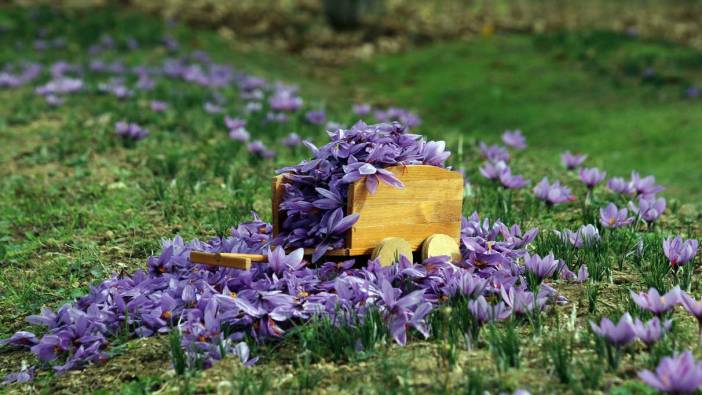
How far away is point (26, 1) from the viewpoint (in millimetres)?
15570

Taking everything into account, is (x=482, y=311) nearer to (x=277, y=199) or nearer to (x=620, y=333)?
(x=620, y=333)

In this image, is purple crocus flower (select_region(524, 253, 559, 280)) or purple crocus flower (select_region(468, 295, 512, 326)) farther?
purple crocus flower (select_region(524, 253, 559, 280))

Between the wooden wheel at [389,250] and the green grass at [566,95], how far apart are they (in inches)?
141

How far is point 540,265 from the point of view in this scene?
3.52 m

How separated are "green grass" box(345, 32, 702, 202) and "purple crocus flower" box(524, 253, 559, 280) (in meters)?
3.21

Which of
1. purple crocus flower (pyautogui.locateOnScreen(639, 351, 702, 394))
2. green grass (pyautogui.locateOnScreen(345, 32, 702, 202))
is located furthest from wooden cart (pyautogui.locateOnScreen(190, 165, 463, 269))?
green grass (pyautogui.locateOnScreen(345, 32, 702, 202))

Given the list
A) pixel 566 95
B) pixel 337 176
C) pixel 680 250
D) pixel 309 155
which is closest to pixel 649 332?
pixel 680 250

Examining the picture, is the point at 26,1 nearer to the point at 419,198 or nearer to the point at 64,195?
the point at 64,195

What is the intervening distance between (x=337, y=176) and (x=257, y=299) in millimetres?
645

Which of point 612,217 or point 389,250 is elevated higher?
point 389,250

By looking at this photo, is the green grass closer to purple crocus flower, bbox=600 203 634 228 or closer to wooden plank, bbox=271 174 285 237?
purple crocus flower, bbox=600 203 634 228

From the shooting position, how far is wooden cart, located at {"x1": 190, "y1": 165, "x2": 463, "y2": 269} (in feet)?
11.3

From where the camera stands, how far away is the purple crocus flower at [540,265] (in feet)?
11.5

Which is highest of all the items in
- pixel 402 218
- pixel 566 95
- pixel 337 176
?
pixel 337 176
